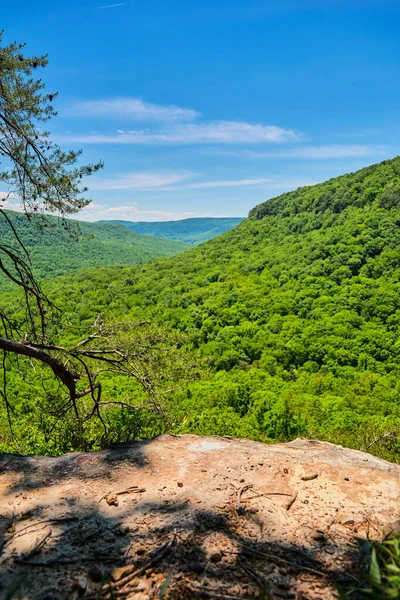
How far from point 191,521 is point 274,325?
1476 inches

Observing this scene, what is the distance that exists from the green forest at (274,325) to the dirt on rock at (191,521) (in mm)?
2052

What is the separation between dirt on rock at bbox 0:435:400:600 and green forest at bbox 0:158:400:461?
2.05 metres

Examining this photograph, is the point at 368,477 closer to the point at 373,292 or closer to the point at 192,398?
the point at 192,398

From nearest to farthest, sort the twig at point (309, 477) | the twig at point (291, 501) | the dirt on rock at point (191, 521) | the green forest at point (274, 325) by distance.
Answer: the dirt on rock at point (191, 521), the twig at point (291, 501), the twig at point (309, 477), the green forest at point (274, 325)

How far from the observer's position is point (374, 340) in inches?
1342

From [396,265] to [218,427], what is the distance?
3924 centimetres

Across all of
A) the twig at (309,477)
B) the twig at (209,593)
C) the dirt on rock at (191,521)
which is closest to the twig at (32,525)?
the dirt on rock at (191,521)

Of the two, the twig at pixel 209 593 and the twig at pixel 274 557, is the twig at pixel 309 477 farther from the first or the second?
the twig at pixel 209 593

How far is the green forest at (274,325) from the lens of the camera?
11216 millimetres

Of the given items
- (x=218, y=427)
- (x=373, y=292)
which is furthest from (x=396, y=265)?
(x=218, y=427)

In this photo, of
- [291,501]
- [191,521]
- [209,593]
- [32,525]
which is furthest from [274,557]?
[32,525]

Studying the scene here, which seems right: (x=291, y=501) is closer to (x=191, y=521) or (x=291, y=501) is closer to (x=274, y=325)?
(x=191, y=521)

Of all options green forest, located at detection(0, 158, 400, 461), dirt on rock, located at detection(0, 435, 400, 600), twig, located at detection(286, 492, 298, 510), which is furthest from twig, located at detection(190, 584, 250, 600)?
green forest, located at detection(0, 158, 400, 461)

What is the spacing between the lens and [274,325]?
3972cm
